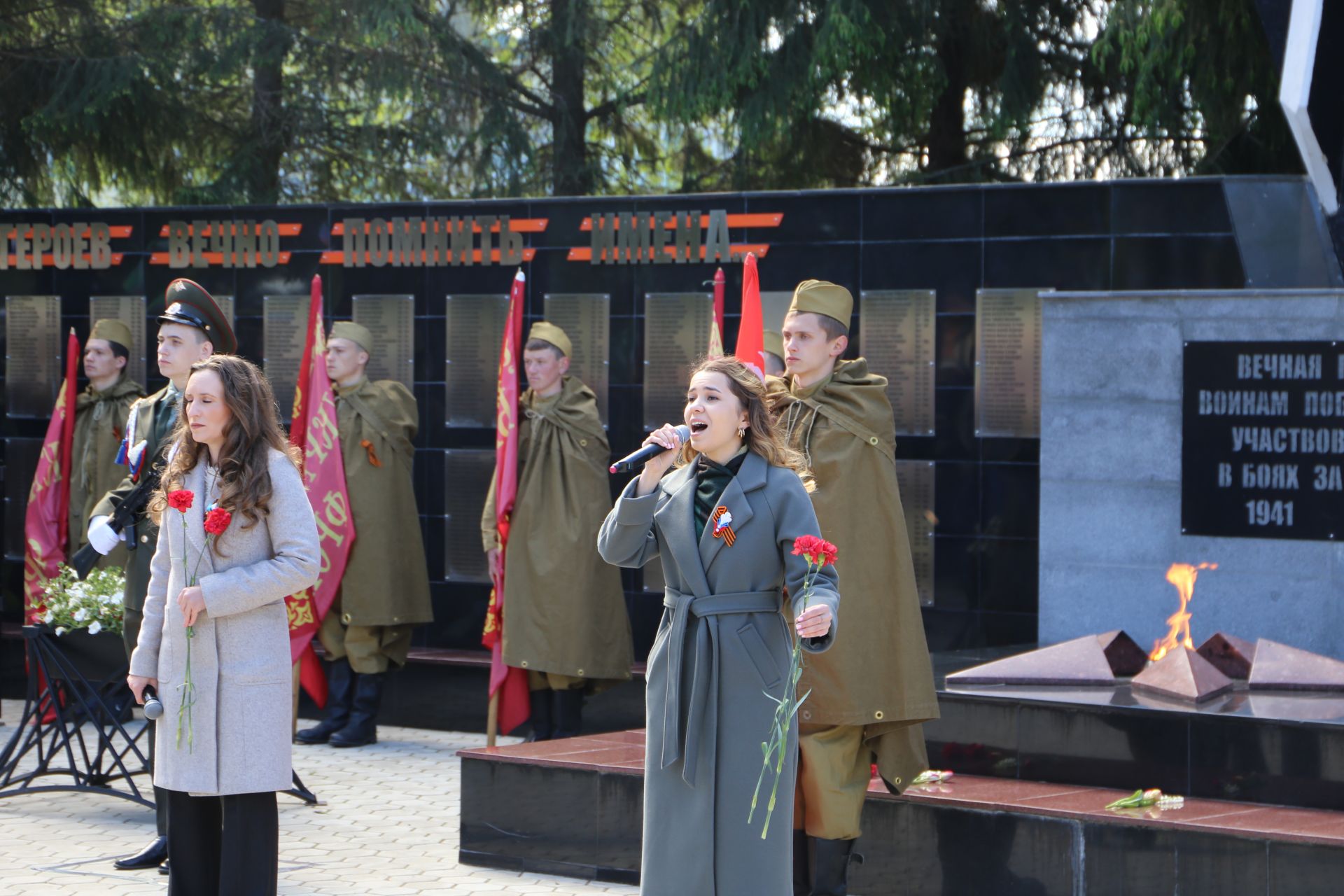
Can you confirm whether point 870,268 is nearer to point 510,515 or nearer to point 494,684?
point 510,515

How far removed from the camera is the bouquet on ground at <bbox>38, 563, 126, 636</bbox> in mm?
7863

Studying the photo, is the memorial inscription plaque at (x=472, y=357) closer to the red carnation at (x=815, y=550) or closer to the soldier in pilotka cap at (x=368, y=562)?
the soldier in pilotka cap at (x=368, y=562)

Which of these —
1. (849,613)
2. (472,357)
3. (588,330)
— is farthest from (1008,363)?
(849,613)

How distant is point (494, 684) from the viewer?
921cm

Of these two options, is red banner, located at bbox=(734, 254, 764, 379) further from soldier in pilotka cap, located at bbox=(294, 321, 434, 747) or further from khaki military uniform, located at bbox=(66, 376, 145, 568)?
khaki military uniform, located at bbox=(66, 376, 145, 568)

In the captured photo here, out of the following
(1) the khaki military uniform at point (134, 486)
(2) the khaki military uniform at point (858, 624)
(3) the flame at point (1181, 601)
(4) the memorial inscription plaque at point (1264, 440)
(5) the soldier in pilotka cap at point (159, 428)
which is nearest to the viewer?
(2) the khaki military uniform at point (858, 624)

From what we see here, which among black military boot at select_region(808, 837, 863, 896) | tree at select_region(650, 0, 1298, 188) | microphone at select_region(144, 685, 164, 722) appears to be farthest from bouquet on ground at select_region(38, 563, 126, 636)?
tree at select_region(650, 0, 1298, 188)

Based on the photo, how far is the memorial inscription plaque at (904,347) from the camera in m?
9.89

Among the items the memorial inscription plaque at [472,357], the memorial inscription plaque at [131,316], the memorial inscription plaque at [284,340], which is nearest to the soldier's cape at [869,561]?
the memorial inscription plaque at [472,357]

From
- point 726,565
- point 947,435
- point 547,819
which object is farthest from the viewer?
point 947,435

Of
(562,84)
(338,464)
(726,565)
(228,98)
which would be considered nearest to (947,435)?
(338,464)

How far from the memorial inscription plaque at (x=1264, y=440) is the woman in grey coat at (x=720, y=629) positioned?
151 inches

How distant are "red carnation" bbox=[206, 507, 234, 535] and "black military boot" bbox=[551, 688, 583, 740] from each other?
422 centimetres

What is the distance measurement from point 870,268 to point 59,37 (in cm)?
735
